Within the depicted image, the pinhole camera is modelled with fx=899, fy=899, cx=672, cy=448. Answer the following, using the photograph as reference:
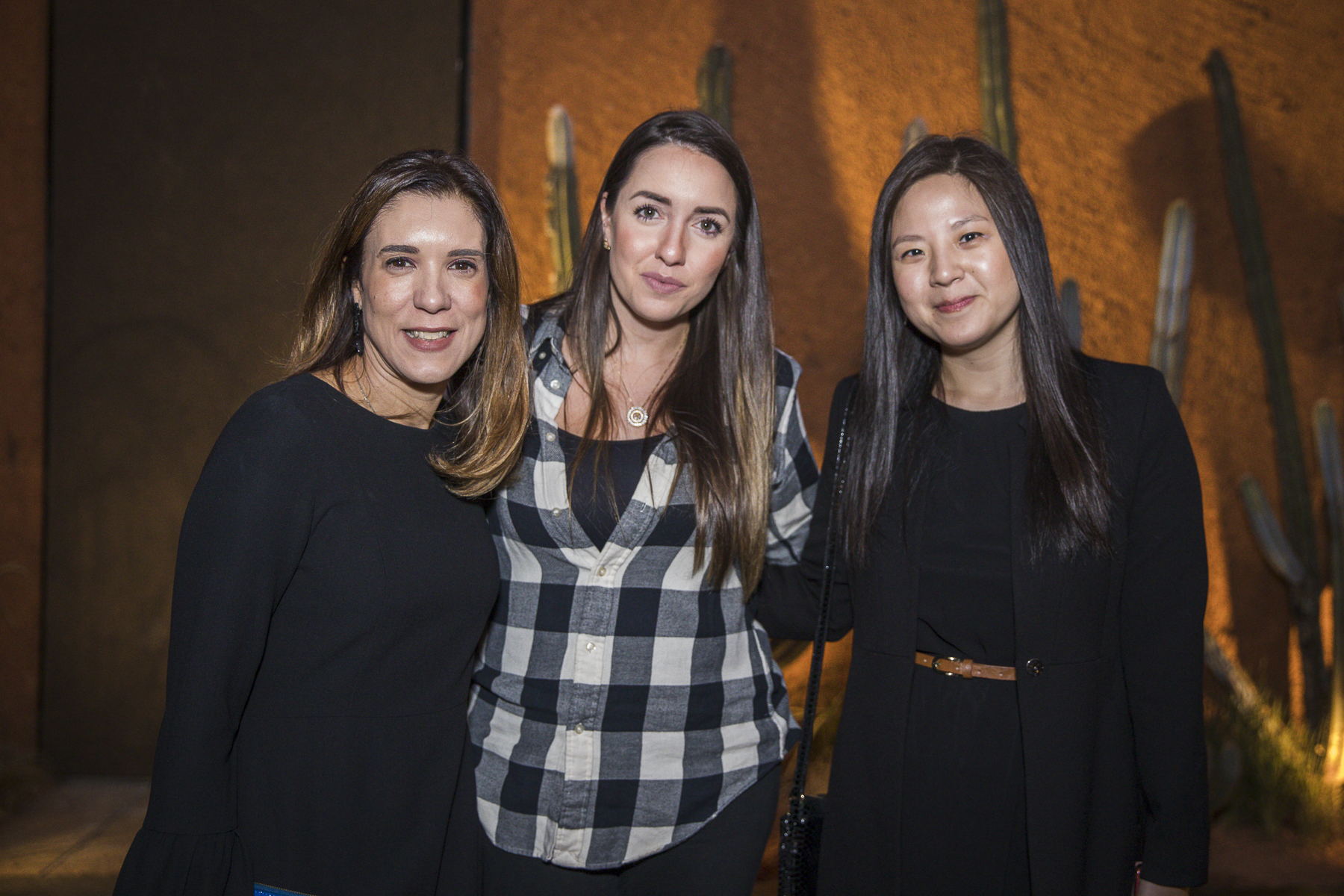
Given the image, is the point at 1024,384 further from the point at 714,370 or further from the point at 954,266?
the point at 714,370

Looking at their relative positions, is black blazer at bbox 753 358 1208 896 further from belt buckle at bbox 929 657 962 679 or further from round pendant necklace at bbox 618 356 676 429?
round pendant necklace at bbox 618 356 676 429

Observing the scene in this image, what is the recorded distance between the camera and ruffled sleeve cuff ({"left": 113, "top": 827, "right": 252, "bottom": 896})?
3.77 ft

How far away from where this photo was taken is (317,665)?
4.34 ft

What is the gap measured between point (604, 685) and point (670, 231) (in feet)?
2.76

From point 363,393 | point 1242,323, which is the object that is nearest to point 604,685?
point 363,393

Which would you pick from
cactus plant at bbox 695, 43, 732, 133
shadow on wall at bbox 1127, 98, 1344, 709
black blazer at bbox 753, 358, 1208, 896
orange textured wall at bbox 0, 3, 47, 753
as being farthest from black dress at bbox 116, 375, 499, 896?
shadow on wall at bbox 1127, 98, 1344, 709

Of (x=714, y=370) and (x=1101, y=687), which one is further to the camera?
(x=714, y=370)

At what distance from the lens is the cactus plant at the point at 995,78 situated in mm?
3346

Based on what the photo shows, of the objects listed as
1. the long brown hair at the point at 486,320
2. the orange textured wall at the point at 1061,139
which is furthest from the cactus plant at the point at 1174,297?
the long brown hair at the point at 486,320

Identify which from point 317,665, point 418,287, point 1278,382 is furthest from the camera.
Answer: point 1278,382

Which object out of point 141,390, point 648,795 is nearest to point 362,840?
point 648,795

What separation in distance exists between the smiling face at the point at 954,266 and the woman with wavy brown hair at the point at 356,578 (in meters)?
0.73

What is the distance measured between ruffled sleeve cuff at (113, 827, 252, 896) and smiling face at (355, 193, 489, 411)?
72cm

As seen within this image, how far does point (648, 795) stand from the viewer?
1.58 metres
